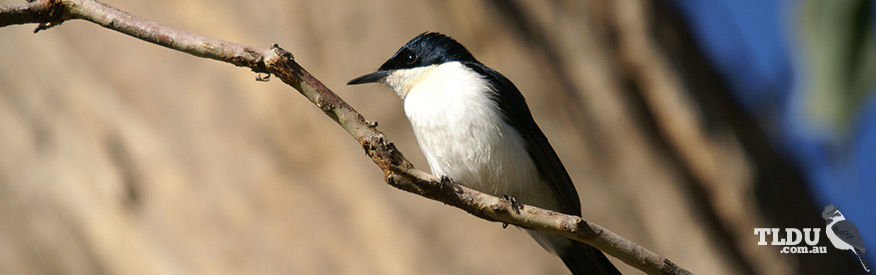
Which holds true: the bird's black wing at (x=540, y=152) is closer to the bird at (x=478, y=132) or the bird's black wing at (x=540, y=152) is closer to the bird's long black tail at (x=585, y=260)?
the bird at (x=478, y=132)

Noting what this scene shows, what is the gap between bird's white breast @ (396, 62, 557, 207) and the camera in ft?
7.97

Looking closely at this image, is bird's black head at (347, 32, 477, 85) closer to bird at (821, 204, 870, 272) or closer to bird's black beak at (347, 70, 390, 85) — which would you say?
bird's black beak at (347, 70, 390, 85)

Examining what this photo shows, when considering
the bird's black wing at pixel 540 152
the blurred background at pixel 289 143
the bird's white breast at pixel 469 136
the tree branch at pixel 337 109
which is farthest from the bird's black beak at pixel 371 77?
the blurred background at pixel 289 143

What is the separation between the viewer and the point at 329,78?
452 centimetres

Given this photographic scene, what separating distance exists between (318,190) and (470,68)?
6.92ft

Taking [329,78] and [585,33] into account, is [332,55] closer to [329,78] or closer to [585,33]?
[329,78]

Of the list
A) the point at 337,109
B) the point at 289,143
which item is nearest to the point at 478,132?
the point at 337,109

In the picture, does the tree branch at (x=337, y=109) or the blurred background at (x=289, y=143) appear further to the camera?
the blurred background at (x=289, y=143)

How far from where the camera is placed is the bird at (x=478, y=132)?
2436 millimetres

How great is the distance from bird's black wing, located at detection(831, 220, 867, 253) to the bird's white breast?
9.10 ft

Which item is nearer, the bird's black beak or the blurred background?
the bird's black beak

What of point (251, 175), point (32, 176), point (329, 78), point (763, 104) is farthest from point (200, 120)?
point (763, 104)

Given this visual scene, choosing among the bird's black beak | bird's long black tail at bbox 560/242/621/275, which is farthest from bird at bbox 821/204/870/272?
the bird's black beak

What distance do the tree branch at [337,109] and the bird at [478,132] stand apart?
610 mm
